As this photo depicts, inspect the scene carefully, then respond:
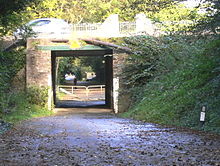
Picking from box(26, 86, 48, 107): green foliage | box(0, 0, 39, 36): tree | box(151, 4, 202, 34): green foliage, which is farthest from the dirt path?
box(26, 86, 48, 107): green foliage

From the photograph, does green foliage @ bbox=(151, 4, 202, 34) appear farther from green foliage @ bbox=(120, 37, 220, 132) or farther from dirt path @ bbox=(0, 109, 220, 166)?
dirt path @ bbox=(0, 109, 220, 166)

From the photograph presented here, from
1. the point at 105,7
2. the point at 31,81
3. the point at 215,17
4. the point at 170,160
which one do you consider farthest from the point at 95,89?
the point at 170,160

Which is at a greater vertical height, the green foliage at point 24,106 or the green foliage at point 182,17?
the green foliage at point 182,17

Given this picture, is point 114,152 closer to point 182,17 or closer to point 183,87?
point 182,17

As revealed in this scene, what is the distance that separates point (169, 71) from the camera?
2048 cm

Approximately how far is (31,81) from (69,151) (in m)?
19.4

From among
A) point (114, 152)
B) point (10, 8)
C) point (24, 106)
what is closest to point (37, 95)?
point (24, 106)

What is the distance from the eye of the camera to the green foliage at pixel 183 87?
11.6 meters

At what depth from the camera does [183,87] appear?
51.3 ft

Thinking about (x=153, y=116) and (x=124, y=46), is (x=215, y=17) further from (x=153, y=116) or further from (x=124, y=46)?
(x=124, y=46)

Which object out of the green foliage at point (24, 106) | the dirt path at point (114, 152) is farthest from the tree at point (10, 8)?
the green foliage at point (24, 106)

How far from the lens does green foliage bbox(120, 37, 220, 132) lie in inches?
456

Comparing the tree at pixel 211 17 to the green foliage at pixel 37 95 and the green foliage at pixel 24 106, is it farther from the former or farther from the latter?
the green foliage at pixel 37 95

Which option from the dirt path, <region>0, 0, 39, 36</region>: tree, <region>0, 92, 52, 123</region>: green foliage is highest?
<region>0, 0, 39, 36</region>: tree
